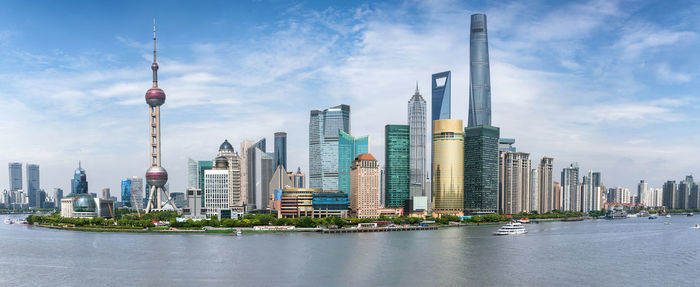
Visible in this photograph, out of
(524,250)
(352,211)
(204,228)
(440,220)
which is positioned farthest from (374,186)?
(524,250)

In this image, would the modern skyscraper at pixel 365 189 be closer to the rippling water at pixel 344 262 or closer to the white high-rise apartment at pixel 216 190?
the white high-rise apartment at pixel 216 190

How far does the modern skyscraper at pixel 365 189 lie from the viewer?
7219 inches

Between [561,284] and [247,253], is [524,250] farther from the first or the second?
[247,253]

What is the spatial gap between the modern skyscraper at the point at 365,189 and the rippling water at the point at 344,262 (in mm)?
77514

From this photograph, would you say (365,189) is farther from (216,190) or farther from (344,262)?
(344,262)

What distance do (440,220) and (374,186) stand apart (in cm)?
2763

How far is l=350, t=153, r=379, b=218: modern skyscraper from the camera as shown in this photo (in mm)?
183375

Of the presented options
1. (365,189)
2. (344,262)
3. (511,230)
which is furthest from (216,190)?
(344,262)

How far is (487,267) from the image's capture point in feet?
231

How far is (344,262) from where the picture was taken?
73.2m

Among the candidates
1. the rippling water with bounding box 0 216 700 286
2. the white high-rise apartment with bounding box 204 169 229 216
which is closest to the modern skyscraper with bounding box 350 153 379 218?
the white high-rise apartment with bounding box 204 169 229 216

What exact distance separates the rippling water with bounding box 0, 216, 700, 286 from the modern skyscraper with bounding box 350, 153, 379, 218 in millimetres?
77514

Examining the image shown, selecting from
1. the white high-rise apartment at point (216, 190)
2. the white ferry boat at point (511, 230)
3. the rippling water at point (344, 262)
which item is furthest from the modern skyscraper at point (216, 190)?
the white ferry boat at point (511, 230)

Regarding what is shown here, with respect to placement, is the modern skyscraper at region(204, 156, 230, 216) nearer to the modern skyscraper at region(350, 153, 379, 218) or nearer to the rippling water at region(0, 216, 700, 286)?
the modern skyscraper at region(350, 153, 379, 218)
